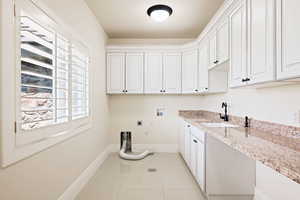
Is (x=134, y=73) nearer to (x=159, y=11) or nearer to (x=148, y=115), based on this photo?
(x=148, y=115)

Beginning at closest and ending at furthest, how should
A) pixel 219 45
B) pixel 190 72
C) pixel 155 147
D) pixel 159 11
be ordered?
pixel 219 45 < pixel 159 11 < pixel 190 72 < pixel 155 147

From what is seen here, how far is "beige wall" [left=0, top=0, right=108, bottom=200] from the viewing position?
1310mm

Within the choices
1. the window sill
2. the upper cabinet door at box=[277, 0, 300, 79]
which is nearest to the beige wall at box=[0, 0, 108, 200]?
the window sill

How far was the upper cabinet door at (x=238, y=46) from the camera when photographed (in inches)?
76.2

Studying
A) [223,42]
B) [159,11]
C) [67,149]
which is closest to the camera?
[67,149]

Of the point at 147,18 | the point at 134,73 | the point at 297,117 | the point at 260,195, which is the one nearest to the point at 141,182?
the point at 260,195

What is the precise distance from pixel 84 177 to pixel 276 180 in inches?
99.7

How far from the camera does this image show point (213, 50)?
9.49 ft

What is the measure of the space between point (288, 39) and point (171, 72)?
112 inches

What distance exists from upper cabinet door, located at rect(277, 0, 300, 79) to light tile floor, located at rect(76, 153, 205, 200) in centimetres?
186

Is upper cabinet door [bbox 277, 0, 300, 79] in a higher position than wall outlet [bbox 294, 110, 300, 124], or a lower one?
higher

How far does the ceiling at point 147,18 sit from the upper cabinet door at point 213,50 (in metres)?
0.53

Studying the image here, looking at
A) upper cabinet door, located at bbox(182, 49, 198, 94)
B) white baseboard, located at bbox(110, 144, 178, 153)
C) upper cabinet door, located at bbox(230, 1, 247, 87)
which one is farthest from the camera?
white baseboard, located at bbox(110, 144, 178, 153)

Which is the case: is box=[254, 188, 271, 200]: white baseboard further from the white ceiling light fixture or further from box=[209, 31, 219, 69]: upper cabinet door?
the white ceiling light fixture
